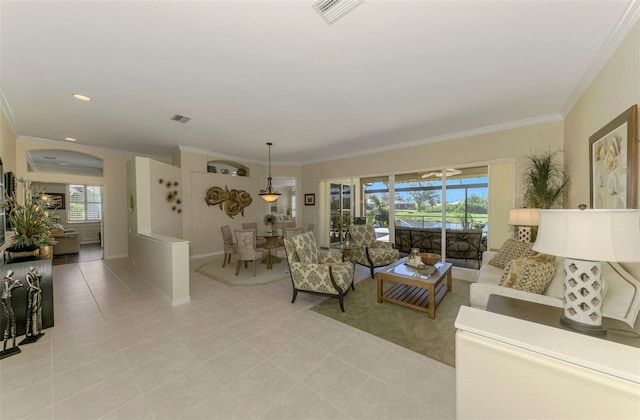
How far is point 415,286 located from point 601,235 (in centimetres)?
238

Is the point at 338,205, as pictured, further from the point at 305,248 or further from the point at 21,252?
the point at 21,252

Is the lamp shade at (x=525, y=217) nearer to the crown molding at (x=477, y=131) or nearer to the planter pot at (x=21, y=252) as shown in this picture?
the crown molding at (x=477, y=131)

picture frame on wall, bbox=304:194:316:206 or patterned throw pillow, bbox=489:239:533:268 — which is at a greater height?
picture frame on wall, bbox=304:194:316:206

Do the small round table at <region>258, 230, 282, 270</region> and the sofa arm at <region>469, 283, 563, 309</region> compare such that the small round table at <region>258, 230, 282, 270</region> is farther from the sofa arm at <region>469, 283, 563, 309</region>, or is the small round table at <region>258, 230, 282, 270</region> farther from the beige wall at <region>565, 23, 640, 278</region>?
the beige wall at <region>565, 23, 640, 278</region>

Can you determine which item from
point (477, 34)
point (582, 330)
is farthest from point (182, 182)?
point (582, 330)

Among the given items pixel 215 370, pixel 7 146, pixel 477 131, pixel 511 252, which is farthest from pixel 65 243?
pixel 477 131

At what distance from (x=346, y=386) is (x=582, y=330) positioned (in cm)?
157

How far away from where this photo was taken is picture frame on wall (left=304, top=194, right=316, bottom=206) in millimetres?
7436

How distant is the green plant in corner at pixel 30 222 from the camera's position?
267 centimetres

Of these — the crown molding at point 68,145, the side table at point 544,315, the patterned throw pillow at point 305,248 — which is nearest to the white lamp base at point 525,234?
the side table at point 544,315

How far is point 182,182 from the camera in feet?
18.6

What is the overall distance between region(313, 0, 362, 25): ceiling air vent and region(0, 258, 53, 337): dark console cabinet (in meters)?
3.85

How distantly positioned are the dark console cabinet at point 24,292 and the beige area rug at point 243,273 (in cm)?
209

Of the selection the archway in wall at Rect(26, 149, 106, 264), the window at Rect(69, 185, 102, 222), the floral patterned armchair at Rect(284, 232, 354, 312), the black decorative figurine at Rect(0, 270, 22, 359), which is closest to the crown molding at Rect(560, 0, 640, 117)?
the floral patterned armchair at Rect(284, 232, 354, 312)
